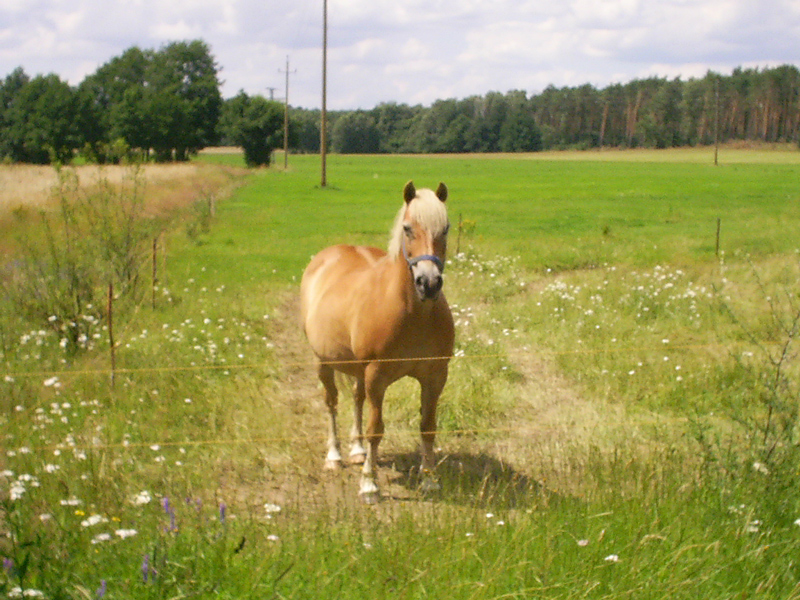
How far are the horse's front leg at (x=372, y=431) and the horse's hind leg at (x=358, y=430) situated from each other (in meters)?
0.60

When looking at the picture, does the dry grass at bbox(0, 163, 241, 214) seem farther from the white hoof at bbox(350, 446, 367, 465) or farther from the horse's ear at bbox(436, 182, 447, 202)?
the horse's ear at bbox(436, 182, 447, 202)

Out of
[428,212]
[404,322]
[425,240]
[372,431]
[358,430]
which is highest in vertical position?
[428,212]

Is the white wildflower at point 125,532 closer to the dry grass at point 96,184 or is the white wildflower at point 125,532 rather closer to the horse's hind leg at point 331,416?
the horse's hind leg at point 331,416

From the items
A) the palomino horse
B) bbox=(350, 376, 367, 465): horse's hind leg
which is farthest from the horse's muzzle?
bbox=(350, 376, 367, 465): horse's hind leg

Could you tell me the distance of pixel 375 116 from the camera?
359ft

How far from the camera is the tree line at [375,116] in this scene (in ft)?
255

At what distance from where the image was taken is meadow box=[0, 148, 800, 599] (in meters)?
3.52

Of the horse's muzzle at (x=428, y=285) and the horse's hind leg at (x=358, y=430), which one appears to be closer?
the horse's muzzle at (x=428, y=285)

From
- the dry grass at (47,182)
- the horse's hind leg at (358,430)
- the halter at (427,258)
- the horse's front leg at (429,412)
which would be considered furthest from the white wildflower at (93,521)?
the dry grass at (47,182)

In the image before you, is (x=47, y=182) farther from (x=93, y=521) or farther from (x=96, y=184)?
(x=93, y=521)

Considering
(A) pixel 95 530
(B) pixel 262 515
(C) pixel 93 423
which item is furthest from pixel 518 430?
(A) pixel 95 530

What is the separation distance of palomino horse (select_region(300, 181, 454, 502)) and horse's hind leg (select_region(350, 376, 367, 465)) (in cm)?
9

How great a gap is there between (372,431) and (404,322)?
870 millimetres

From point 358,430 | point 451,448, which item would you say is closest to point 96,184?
point 358,430
